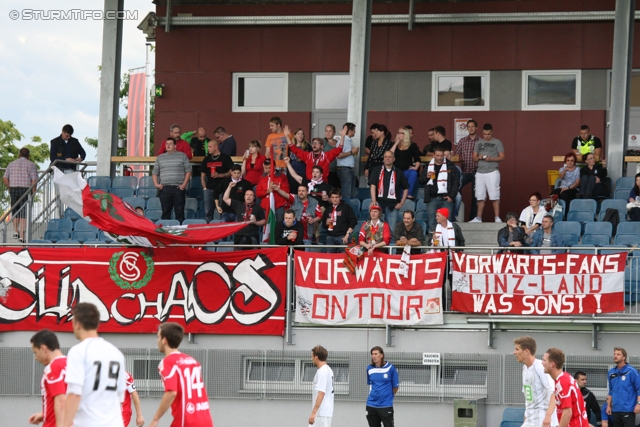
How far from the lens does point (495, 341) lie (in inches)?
656

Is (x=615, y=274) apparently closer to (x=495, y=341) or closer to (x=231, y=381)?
(x=495, y=341)

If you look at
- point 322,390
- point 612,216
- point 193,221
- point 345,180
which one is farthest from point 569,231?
point 193,221

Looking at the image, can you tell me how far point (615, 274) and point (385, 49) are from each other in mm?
10026

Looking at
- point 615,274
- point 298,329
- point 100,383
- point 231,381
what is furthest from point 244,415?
point 100,383

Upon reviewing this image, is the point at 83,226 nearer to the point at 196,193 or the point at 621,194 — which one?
the point at 196,193

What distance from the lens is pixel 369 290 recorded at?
16.8 m

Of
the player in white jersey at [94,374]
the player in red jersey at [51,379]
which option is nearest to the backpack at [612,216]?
the player in red jersey at [51,379]

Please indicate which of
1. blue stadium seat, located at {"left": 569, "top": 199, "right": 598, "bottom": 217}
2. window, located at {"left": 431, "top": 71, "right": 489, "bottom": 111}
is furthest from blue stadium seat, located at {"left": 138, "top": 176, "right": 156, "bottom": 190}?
blue stadium seat, located at {"left": 569, "top": 199, "right": 598, "bottom": 217}

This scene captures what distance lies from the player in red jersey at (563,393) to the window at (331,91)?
14147 mm

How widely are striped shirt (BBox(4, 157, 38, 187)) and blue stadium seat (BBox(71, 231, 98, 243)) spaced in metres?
1.96

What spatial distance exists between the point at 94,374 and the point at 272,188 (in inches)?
417

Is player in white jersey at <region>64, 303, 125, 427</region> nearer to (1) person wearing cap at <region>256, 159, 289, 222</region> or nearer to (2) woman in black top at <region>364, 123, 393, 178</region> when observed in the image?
(1) person wearing cap at <region>256, 159, 289, 222</region>

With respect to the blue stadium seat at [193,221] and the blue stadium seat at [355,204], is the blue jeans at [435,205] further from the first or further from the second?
the blue stadium seat at [193,221]

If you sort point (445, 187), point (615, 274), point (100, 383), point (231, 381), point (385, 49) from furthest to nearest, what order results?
point (385, 49) → point (445, 187) → point (231, 381) → point (615, 274) → point (100, 383)
